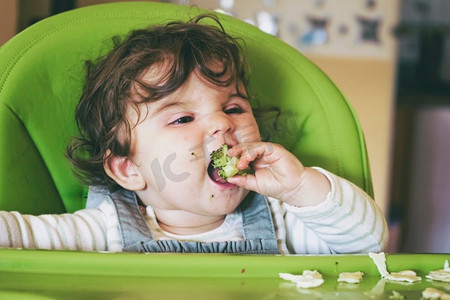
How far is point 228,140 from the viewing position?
3.60 ft

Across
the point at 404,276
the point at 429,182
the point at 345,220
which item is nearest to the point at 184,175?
the point at 345,220

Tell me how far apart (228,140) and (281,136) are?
0.24 metres

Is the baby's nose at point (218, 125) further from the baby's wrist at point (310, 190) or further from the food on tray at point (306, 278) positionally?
the food on tray at point (306, 278)

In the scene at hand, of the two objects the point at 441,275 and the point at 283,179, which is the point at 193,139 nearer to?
the point at 283,179

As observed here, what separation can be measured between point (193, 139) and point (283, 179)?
15 cm

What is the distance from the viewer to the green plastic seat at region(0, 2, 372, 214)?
47.1 inches

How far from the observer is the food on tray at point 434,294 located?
80cm

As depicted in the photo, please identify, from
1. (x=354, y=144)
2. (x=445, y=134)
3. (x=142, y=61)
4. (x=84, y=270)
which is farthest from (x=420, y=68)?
(x=84, y=270)

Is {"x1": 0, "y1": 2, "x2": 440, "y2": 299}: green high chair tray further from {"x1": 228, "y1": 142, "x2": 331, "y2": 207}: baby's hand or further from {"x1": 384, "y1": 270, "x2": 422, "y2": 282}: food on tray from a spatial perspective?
{"x1": 228, "y1": 142, "x2": 331, "y2": 207}: baby's hand

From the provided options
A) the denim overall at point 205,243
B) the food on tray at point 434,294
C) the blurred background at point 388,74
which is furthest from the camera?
the blurred background at point 388,74

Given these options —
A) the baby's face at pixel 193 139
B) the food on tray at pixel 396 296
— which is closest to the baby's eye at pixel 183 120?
the baby's face at pixel 193 139

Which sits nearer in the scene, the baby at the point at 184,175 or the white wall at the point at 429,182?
the baby at the point at 184,175

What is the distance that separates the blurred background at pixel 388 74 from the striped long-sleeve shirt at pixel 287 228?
7.93 feet

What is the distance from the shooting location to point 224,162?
41.2 inches
